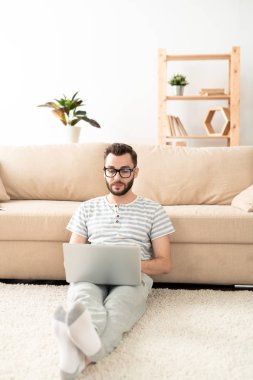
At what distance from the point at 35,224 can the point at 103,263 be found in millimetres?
756

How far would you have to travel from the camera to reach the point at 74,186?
119 inches

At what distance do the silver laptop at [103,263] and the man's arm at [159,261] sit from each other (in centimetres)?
16

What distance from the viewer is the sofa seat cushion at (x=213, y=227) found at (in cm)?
231

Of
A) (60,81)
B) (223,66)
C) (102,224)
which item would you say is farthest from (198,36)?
(102,224)

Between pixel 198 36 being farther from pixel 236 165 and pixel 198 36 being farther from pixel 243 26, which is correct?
pixel 236 165

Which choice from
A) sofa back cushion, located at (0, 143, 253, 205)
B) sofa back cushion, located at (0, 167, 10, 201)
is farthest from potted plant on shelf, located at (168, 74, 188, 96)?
sofa back cushion, located at (0, 167, 10, 201)

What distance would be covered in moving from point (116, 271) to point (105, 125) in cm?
298

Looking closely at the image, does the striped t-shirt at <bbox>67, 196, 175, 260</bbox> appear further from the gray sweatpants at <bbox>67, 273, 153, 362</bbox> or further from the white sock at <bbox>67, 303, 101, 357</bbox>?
the white sock at <bbox>67, 303, 101, 357</bbox>

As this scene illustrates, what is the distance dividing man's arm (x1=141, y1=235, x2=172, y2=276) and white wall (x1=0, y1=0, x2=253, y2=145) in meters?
2.61

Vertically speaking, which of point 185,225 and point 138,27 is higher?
point 138,27

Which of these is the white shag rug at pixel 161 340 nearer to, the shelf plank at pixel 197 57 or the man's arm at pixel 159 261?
the man's arm at pixel 159 261

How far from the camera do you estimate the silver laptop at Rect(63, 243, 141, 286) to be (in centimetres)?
176

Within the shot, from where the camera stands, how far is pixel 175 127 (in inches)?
168

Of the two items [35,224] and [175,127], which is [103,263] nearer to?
[35,224]
